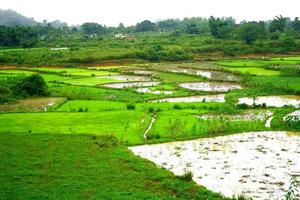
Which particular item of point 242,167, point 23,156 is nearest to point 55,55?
point 23,156

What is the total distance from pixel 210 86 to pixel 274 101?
9346 mm

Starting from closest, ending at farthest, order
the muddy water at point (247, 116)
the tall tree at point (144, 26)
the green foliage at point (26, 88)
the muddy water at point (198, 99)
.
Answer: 1. the muddy water at point (247, 116)
2. the muddy water at point (198, 99)
3. the green foliage at point (26, 88)
4. the tall tree at point (144, 26)

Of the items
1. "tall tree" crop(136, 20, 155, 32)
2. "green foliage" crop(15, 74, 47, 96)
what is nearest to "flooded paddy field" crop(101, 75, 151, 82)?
"green foliage" crop(15, 74, 47, 96)

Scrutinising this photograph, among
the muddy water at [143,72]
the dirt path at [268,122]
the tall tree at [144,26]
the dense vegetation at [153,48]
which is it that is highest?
the tall tree at [144,26]

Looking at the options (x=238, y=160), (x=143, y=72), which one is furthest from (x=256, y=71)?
(x=238, y=160)

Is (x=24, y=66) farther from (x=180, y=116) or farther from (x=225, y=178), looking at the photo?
(x=225, y=178)

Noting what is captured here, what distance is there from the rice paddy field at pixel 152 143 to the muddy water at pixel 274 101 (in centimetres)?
8

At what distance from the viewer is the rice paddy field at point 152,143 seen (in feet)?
45.5

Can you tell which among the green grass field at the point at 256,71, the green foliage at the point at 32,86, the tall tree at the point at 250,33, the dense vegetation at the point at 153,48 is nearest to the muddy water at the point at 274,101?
the green grass field at the point at 256,71

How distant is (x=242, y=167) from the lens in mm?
16016

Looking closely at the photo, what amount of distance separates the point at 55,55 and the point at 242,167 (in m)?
47.1

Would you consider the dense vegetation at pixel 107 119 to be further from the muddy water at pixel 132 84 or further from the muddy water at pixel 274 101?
the muddy water at pixel 132 84

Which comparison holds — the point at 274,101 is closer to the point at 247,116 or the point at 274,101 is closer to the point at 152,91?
the point at 247,116

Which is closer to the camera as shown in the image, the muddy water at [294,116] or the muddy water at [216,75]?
the muddy water at [294,116]
